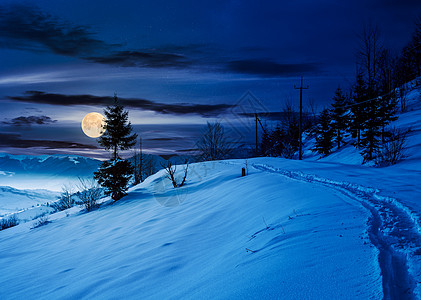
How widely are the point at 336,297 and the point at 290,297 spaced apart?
341mm

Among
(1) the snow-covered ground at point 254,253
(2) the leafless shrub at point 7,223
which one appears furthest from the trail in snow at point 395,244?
(2) the leafless shrub at point 7,223

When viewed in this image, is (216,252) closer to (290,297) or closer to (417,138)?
(290,297)

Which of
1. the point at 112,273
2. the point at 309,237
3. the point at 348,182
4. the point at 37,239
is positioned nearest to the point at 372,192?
the point at 348,182

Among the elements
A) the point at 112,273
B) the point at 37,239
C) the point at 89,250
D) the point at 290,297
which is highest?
the point at 290,297

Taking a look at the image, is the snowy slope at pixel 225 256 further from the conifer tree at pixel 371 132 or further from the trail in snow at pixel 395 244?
the conifer tree at pixel 371 132

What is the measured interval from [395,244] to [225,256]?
2111 millimetres

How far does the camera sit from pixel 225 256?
3824mm

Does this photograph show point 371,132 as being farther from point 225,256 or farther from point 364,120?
point 225,256

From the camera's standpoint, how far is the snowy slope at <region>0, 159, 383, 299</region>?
7.80 ft

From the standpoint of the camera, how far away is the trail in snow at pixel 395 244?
2059 millimetres

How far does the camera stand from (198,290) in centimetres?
284

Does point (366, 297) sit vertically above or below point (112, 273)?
above

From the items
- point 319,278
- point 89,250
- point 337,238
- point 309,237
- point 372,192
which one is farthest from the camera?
point 89,250

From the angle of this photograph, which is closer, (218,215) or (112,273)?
(112,273)
